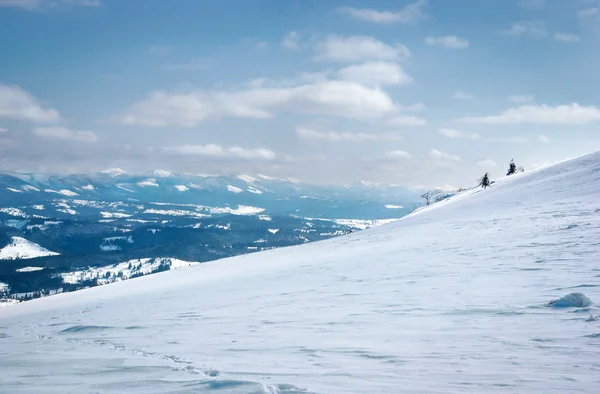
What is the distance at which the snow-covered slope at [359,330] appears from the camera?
20.0 feet

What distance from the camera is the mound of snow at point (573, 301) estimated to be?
8.50 m

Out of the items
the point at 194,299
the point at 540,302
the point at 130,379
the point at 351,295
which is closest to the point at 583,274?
the point at 540,302

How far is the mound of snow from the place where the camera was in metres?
8.50

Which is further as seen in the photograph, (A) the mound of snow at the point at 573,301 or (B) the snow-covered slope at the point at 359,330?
(A) the mound of snow at the point at 573,301

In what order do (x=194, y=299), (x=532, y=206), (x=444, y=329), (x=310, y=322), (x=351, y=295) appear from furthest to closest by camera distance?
(x=532, y=206) → (x=194, y=299) → (x=351, y=295) → (x=310, y=322) → (x=444, y=329)

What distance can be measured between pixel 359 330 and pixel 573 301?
457cm

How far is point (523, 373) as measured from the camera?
5738 millimetres

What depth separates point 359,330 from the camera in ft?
29.5

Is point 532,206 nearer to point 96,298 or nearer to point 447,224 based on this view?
point 447,224

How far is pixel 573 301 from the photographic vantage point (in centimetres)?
856

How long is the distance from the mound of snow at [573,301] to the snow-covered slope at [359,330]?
0.18 metres

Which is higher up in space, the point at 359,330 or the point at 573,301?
the point at 573,301

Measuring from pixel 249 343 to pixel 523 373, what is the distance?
17.3ft

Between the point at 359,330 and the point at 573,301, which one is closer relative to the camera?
the point at 573,301
